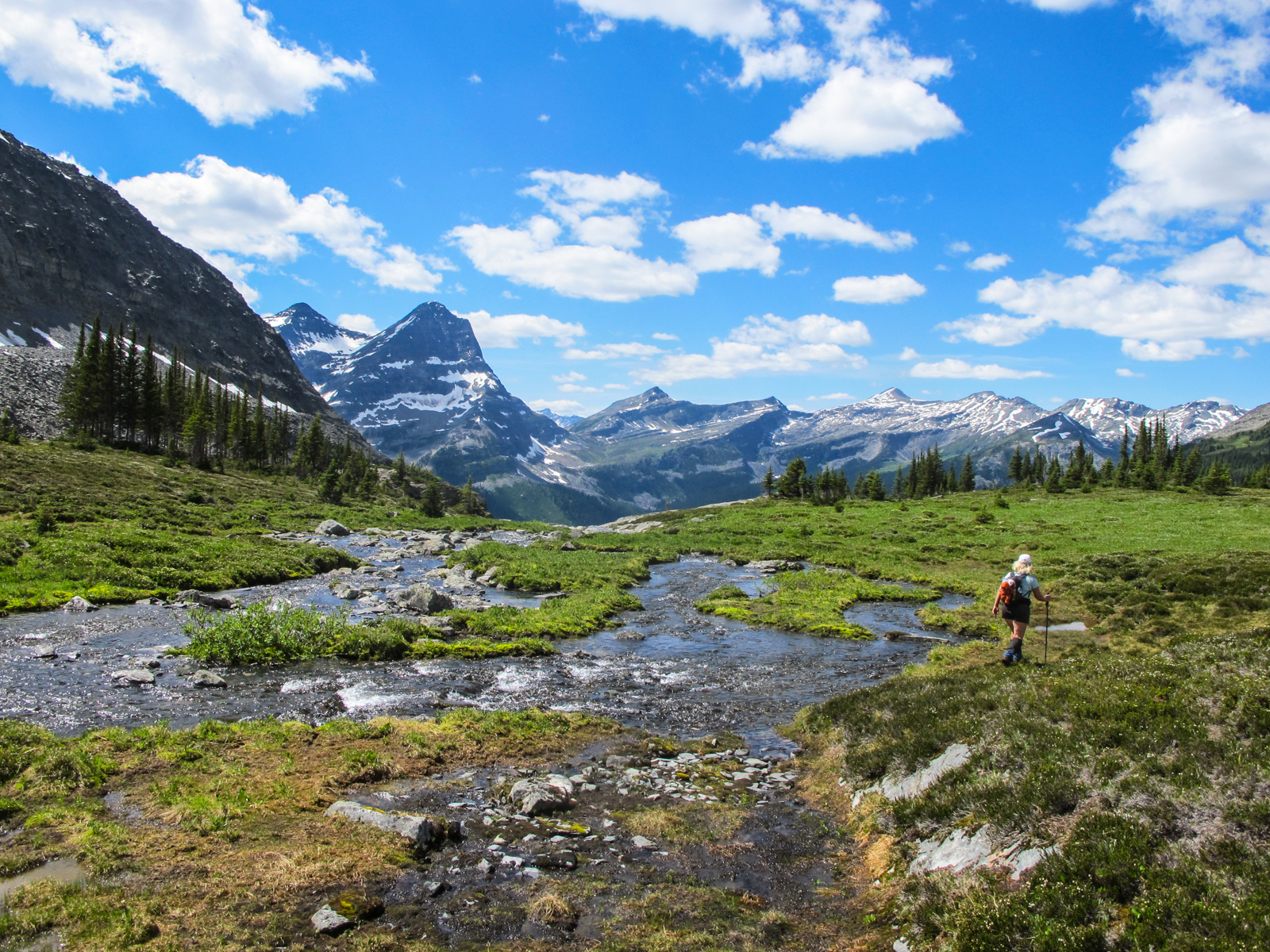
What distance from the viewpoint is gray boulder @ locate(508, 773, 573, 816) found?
40.9ft

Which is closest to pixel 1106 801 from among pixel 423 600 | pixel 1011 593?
pixel 1011 593

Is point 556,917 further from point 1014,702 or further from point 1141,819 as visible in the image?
point 1014,702

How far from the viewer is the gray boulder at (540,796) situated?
12461 mm

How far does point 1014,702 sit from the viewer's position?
515 inches

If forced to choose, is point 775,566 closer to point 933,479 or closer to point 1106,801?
point 1106,801

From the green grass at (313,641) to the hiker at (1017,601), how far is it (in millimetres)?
16704

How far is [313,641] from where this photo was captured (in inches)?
918

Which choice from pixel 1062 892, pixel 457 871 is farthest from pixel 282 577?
pixel 1062 892

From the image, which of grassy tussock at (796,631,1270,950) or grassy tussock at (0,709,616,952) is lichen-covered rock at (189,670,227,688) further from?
grassy tussock at (796,631,1270,950)

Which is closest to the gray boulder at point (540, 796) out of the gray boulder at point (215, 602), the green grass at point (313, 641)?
the green grass at point (313, 641)

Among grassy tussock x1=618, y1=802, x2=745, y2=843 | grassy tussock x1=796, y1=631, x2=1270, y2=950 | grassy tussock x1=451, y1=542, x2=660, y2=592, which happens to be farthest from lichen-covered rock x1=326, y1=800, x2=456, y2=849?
grassy tussock x1=451, y1=542, x2=660, y2=592

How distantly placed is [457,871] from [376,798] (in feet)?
10.9

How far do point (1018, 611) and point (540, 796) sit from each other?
14.4m

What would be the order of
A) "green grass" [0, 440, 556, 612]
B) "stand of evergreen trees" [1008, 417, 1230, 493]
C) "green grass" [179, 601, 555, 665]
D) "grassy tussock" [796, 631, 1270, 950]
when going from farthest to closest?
"stand of evergreen trees" [1008, 417, 1230, 493]
"green grass" [0, 440, 556, 612]
"green grass" [179, 601, 555, 665]
"grassy tussock" [796, 631, 1270, 950]
